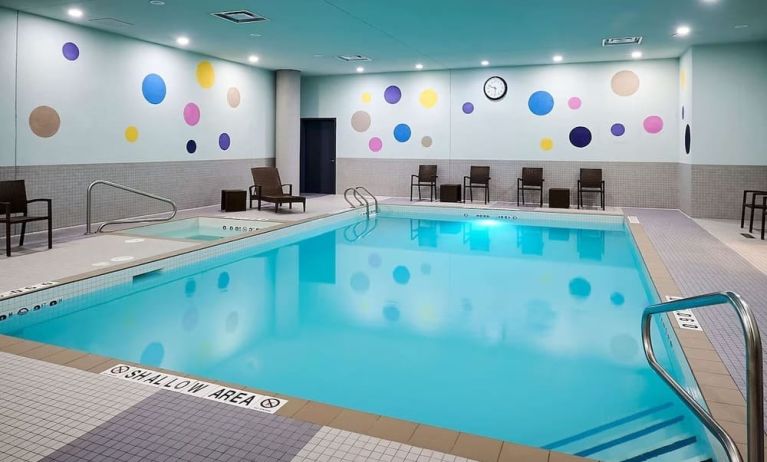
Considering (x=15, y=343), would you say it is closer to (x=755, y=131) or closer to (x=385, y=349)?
(x=385, y=349)

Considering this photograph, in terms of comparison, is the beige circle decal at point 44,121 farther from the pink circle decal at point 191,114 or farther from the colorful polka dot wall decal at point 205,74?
the colorful polka dot wall decal at point 205,74

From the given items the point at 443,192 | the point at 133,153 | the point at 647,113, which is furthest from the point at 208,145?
the point at 647,113

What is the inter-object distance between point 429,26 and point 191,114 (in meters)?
4.58

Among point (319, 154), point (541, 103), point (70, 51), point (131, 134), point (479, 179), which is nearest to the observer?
point (70, 51)

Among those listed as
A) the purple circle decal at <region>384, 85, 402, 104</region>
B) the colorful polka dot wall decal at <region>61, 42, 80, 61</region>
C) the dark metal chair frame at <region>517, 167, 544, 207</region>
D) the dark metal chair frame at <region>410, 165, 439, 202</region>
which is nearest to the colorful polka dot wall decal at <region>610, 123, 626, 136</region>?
the dark metal chair frame at <region>517, 167, 544, 207</region>

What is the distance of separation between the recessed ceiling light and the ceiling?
85mm

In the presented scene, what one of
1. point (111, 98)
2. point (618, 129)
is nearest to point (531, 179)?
point (618, 129)

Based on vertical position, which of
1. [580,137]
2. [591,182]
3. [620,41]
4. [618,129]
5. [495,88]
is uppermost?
[620,41]

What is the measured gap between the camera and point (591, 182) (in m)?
10.7

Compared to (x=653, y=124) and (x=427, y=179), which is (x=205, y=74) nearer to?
(x=427, y=179)

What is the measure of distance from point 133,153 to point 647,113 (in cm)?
911

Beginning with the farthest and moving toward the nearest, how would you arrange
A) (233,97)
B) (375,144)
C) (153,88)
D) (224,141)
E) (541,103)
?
(375,144) → (541,103) → (233,97) → (224,141) → (153,88)

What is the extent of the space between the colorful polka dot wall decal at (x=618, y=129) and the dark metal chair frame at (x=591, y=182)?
78cm

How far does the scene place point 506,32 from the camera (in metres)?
8.19
